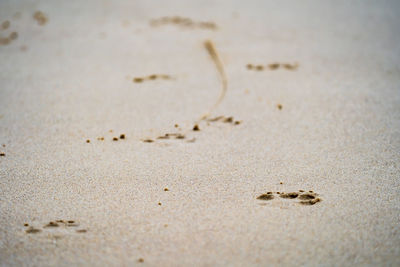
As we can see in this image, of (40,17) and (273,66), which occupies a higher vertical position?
(40,17)

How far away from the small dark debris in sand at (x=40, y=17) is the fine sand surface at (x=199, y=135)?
0.09 feet

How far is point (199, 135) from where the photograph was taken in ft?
7.31

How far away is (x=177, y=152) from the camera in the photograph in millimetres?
2068

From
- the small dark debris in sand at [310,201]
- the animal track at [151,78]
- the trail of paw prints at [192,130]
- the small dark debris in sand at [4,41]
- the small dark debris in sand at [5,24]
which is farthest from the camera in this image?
the small dark debris in sand at [5,24]

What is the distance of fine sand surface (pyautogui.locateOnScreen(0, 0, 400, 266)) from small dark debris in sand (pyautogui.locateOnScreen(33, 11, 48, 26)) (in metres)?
0.03

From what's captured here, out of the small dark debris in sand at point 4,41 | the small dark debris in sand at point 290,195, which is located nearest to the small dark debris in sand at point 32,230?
the small dark debris in sand at point 290,195

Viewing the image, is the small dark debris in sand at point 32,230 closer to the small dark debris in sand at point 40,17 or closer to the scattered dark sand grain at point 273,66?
the scattered dark sand grain at point 273,66

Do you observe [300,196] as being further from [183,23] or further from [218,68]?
[183,23]

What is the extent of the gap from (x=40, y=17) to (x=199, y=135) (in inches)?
92.2

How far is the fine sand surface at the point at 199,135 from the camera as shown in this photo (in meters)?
1.50

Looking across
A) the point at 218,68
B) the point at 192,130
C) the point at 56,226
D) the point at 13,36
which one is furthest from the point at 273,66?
the point at 13,36

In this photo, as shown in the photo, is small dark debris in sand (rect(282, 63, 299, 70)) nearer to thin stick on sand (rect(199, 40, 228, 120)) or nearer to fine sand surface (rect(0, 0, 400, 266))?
fine sand surface (rect(0, 0, 400, 266))

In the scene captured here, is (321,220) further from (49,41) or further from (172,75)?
(49,41)

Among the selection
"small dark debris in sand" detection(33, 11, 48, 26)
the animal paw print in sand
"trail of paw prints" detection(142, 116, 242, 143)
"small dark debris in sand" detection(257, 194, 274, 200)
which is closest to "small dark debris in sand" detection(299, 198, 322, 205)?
"small dark debris in sand" detection(257, 194, 274, 200)
